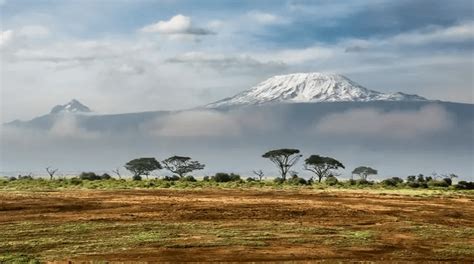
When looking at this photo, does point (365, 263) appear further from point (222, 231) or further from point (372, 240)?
point (222, 231)

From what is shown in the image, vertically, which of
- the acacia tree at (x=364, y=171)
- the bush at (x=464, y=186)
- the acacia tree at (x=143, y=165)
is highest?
the acacia tree at (x=143, y=165)

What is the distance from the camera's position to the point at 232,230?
3250 cm

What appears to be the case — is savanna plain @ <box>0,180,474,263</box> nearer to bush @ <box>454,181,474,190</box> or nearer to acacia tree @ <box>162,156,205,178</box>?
bush @ <box>454,181,474,190</box>

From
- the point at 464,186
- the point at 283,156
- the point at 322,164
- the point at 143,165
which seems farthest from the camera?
the point at 143,165

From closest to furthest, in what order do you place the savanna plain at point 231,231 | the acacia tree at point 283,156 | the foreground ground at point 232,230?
the savanna plain at point 231,231
the foreground ground at point 232,230
the acacia tree at point 283,156

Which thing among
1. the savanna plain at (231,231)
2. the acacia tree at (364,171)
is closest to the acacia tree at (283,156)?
the acacia tree at (364,171)

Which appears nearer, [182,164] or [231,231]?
[231,231]

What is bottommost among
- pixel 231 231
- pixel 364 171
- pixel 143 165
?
pixel 231 231

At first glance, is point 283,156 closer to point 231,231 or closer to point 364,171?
point 364,171

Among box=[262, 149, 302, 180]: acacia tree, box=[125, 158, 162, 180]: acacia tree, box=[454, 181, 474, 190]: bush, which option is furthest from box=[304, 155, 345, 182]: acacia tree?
box=[454, 181, 474, 190]: bush

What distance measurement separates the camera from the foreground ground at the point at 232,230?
86.6ft

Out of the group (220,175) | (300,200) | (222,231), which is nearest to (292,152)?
(220,175)

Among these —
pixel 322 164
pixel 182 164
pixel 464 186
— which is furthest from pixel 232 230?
pixel 182 164

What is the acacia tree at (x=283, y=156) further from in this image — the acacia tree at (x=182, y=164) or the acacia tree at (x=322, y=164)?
the acacia tree at (x=182, y=164)
